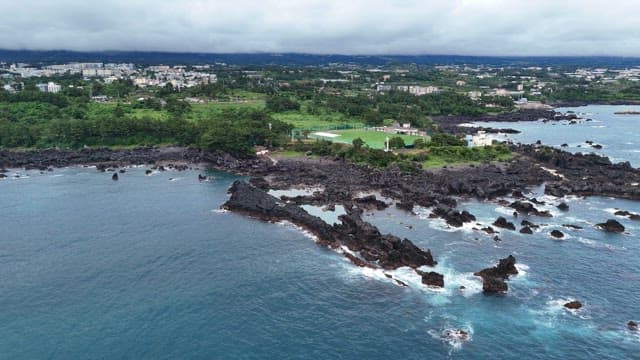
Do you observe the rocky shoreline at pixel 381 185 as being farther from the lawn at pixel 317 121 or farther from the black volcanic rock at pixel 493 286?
the lawn at pixel 317 121

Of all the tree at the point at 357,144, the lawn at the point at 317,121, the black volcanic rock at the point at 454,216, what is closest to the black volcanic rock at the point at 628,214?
the black volcanic rock at the point at 454,216

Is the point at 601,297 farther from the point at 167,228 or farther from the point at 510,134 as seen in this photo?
the point at 510,134

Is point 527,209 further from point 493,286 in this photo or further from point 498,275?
point 493,286

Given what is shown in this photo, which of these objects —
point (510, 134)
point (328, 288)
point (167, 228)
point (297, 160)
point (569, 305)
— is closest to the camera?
point (569, 305)

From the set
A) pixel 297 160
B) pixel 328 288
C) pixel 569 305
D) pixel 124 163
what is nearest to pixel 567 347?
pixel 569 305

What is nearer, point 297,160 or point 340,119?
point 297,160

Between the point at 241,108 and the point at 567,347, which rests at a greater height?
the point at 241,108

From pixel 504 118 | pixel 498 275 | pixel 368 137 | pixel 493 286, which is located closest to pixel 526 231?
pixel 498 275
